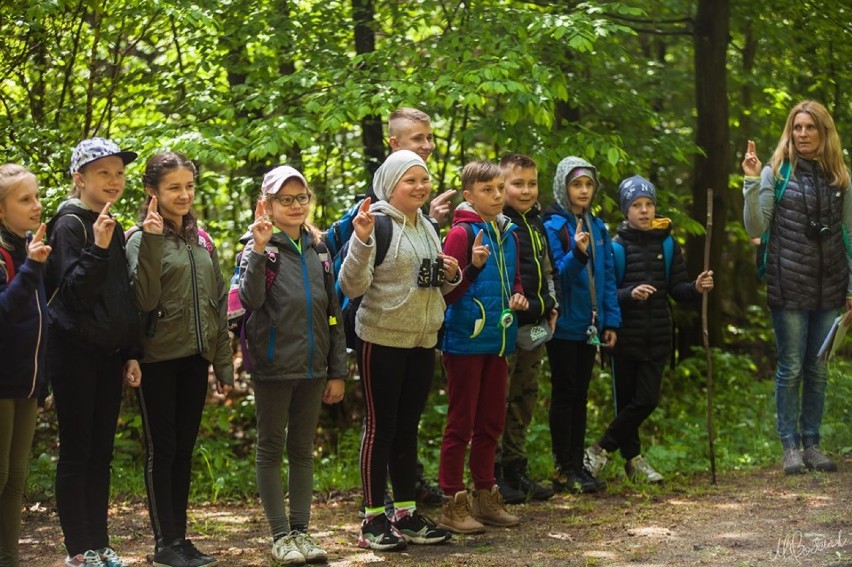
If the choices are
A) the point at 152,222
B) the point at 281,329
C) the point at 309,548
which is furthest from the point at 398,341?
the point at 152,222

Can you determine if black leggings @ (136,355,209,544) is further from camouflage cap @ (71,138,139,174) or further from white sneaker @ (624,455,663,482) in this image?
white sneaker @ (624,455,663,482)

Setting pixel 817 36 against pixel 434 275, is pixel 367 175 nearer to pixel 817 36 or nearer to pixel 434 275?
pixel 434 275

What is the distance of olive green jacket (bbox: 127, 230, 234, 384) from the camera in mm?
4816

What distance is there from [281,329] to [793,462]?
13.0 feet

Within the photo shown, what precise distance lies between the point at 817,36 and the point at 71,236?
8642 mm

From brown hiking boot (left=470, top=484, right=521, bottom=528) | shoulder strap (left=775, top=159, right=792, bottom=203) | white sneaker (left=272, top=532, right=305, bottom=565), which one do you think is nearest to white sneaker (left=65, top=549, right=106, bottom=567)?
white sneaker (left=272, top=532, right=305, bottom=565)

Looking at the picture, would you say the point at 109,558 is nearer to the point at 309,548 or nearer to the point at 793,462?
the point at 309,548

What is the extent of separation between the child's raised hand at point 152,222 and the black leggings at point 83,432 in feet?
2.04

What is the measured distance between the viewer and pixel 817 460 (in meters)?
7.06

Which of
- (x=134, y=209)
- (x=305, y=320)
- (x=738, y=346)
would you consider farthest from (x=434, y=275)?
(x=738, y=346)

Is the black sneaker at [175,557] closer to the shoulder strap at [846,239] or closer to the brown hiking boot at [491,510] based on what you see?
the brown hiking boot at [491,510]

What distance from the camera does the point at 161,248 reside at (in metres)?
4.84

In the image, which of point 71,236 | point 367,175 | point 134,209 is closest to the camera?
point 71,236

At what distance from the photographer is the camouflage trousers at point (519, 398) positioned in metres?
6.69
